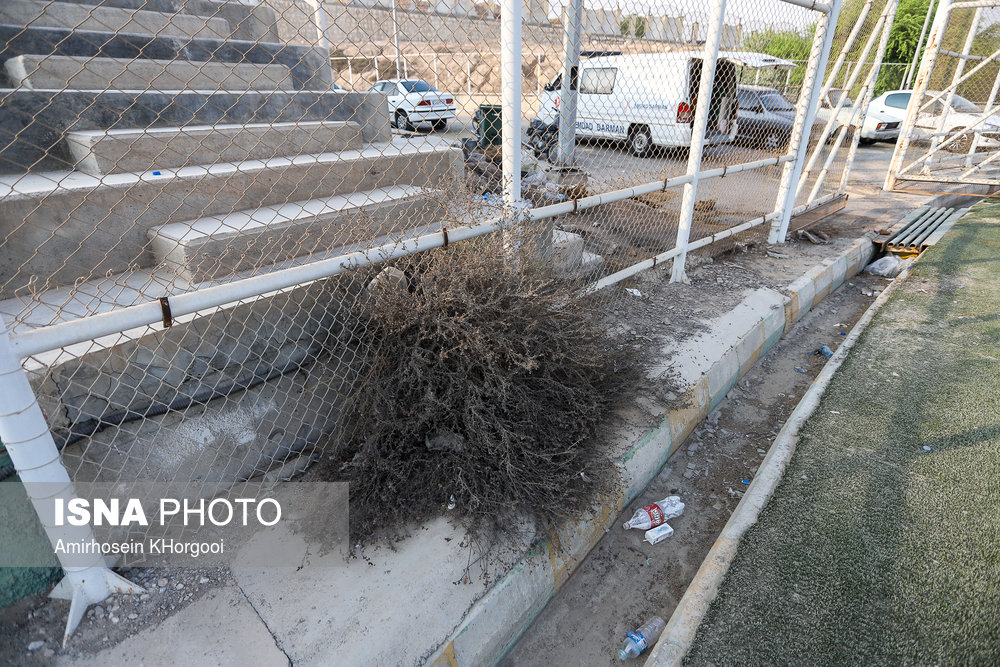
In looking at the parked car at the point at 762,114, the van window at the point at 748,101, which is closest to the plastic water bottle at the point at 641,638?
the parked car at the point at 762,114

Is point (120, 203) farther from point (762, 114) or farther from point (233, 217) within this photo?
point (762, 114)

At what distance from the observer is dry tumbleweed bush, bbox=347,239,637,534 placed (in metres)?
2.45

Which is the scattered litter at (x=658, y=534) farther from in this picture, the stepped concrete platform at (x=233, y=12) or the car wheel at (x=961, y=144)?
the car wheel at (x=961, y=144)

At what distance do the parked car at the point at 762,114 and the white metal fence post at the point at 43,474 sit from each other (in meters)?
5.71

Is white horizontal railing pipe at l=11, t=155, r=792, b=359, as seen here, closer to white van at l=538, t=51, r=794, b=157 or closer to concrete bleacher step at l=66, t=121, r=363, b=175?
concrete bleacher step at l=66, t=121, r=363, b=175

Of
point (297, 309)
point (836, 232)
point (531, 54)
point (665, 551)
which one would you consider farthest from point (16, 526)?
point (836, 232)

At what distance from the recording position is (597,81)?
261 inches

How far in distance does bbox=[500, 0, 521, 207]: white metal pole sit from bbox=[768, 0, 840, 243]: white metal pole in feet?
14.0

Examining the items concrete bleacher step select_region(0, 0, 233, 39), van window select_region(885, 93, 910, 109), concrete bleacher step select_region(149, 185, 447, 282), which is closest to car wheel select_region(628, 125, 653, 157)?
concrete bleacher step select_region(149, 185, 447, 282)

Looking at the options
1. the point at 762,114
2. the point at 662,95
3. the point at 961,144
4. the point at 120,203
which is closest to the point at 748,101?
the point at 762,114

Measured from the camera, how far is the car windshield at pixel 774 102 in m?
6.88

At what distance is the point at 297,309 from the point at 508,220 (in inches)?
51.2

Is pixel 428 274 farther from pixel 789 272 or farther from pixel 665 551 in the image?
pixel 789 272

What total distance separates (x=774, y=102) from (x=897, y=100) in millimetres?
12921
